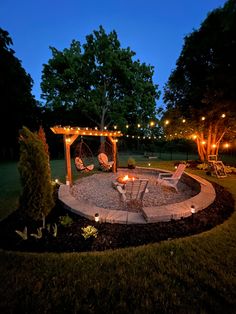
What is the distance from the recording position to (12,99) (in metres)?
15.6

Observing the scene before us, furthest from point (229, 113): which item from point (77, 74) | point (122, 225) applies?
point (77, 74)

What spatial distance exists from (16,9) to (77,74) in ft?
244

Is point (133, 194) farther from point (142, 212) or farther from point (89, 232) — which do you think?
point (89, 232)

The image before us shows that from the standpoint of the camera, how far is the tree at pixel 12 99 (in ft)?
43.8

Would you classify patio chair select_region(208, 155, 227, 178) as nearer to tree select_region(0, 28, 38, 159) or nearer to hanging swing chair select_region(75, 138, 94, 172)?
hanging swing chair select_region(75, 138, 94, 172)

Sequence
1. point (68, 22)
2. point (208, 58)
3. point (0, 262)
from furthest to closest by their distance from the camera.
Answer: point (68, 22)
point (208, 58)
point (0, 262)

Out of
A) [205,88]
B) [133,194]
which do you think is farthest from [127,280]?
[205,88]

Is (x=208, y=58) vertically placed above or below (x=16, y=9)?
below

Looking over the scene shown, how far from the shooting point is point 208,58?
10.6m

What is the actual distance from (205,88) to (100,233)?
33.6 ft

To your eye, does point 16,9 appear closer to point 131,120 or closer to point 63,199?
point 131,120

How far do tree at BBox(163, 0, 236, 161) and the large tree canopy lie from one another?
4478 millimetres

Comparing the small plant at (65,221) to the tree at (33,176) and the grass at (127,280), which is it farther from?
the grass at (127,280)

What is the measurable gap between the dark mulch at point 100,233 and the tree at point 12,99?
44.9 ft
